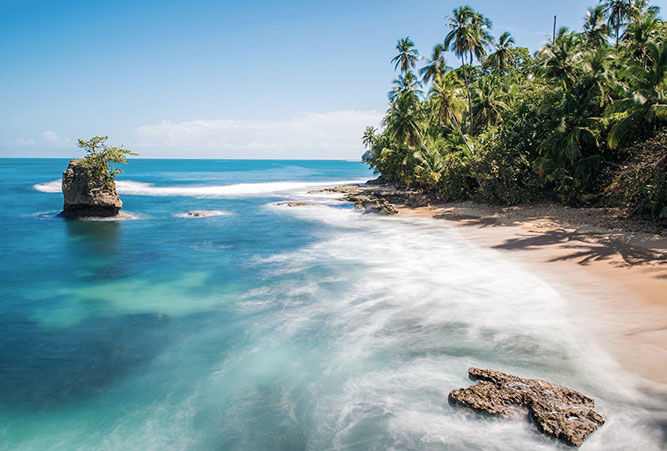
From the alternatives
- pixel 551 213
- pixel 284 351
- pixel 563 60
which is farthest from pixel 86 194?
pixel 563 60

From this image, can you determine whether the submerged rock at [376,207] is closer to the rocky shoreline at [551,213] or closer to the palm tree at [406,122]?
the rocky shoreline at [551,213]

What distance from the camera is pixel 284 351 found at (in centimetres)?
1005

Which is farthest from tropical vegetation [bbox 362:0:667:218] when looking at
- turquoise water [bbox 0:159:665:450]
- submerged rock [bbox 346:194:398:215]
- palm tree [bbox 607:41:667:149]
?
turquoise water [bbox 0:159:665:450]

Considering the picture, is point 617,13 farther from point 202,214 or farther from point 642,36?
point 202,214

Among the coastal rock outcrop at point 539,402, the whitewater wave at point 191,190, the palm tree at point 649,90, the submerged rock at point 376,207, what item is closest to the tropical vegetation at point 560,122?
the palm tree at point 649,90

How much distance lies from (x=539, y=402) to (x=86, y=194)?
31102mm

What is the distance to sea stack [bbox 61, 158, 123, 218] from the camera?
2803cm

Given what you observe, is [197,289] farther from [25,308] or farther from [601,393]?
[601,393]

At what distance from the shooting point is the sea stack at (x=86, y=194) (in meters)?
28.0

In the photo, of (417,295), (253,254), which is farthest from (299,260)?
(417,295)

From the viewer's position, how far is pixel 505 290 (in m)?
13.1

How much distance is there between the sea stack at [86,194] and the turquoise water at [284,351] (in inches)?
385

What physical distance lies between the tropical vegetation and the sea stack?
79.1ft

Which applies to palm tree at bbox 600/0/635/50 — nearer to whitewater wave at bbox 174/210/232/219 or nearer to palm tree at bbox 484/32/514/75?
palm tree at bbox 484/32/514/75
